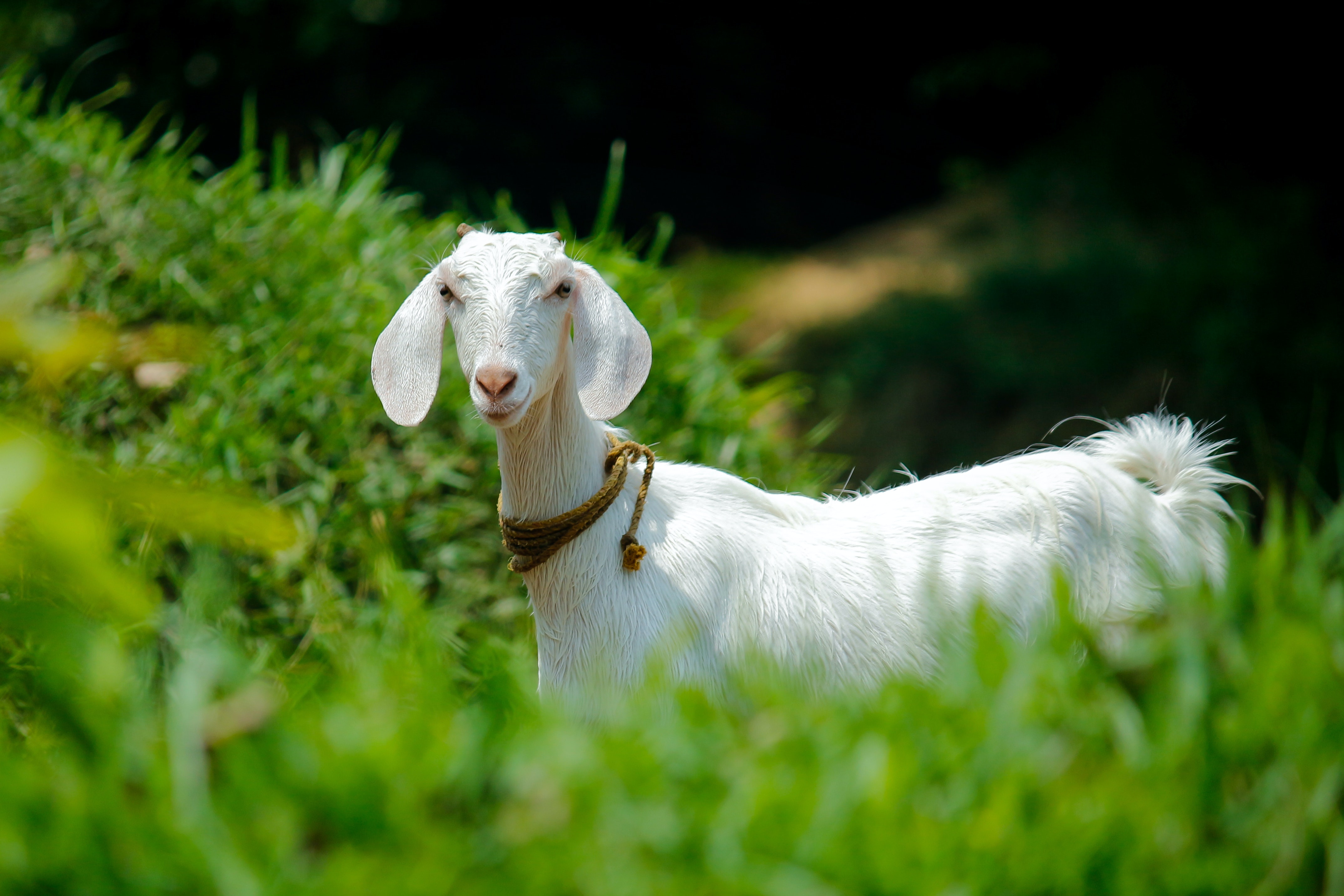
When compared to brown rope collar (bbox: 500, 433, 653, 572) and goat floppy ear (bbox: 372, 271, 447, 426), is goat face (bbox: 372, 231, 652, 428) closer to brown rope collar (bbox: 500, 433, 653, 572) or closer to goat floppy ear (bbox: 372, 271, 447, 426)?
goat floppy ear (bbox: 372, 271, 447, 426)

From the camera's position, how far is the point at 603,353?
2.27 m

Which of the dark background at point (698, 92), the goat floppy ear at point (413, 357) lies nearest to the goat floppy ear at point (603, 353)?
the goat floppy ear at point (413, 357)

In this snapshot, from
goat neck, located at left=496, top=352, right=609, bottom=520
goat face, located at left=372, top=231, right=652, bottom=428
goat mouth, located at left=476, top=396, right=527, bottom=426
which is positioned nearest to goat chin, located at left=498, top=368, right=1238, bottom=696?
goat neck, located at left=496, top=352, right=609, bottom=520

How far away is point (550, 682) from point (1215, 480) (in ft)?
5.61

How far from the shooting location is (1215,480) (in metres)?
2.65

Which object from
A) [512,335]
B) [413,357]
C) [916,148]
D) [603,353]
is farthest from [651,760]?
[916,148]

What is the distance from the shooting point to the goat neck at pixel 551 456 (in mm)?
2297

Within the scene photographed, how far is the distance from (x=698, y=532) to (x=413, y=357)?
0.74 m

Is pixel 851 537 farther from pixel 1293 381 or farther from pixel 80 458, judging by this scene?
pixel 1293 381

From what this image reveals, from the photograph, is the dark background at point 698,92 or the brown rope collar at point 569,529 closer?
the brown rope collar at point 569,529

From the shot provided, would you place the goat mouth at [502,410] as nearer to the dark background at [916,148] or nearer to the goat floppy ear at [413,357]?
the goat floppy ear at [413,357]

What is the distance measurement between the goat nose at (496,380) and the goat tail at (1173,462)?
1.60 metres

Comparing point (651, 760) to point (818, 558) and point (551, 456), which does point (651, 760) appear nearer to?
point (551, 456)

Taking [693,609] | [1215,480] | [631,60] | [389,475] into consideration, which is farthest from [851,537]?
[631,60]
